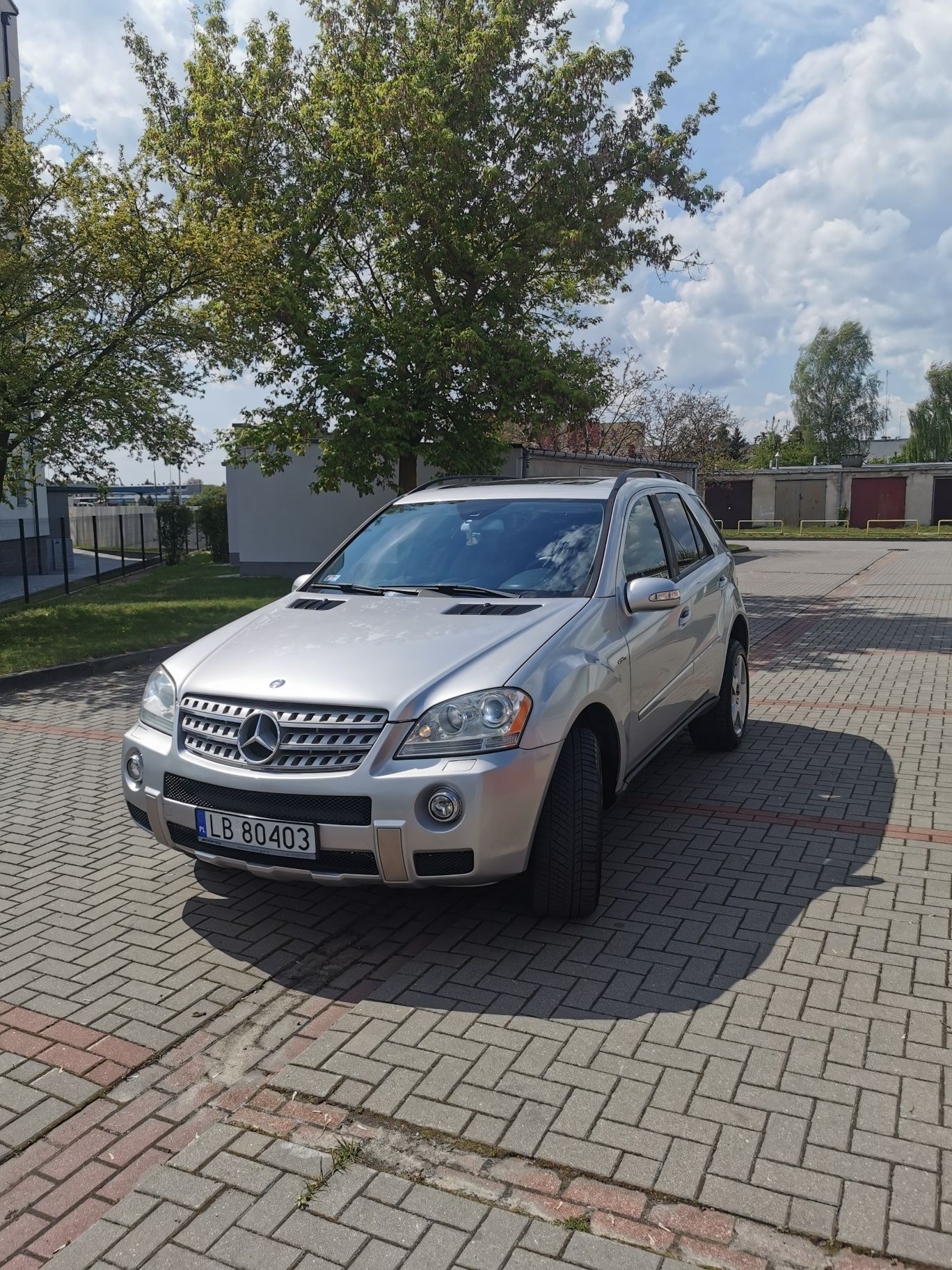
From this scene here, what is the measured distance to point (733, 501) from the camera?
2446 inches

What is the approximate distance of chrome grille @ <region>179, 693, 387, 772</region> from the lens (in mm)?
3762

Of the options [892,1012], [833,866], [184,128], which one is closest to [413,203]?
[184,128]

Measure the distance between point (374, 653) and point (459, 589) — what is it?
3.00ft

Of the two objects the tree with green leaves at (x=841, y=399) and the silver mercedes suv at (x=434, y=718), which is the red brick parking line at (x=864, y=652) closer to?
the silver mercedes suv at (x=434, y=718)

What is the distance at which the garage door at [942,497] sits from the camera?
2183 inches

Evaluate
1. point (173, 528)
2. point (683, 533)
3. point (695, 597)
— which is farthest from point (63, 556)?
point (695, 597)

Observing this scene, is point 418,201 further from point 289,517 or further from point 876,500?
point 876,500

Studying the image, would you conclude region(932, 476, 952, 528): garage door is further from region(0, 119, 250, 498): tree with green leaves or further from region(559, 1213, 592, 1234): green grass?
region(559, 1213, 592, 1234): green grass

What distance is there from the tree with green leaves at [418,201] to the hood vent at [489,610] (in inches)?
498

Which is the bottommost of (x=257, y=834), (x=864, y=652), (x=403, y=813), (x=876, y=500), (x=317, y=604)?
(x=864, y=652)

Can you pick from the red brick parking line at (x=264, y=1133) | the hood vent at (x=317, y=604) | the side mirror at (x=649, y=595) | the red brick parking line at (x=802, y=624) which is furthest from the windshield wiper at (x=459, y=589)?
the red brick parking line at (x=802, y=624)

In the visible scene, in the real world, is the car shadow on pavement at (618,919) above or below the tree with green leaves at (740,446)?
below

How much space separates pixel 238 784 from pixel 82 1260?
1.68 meters

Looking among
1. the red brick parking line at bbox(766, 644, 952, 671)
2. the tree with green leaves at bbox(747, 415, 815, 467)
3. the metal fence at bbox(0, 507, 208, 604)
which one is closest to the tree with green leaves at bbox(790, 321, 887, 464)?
the tree with green leaves at bbox(747, 415, 815, 467)
